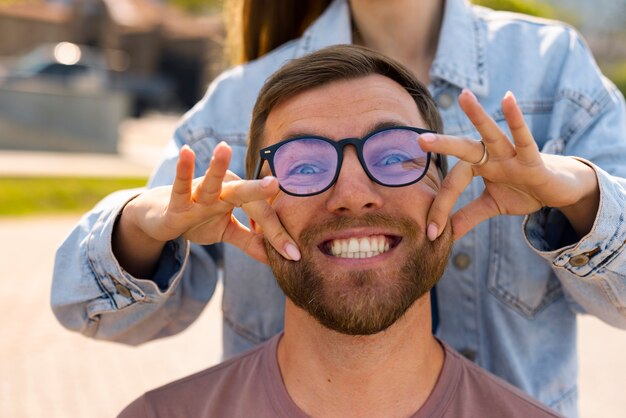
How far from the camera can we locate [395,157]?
2197 millimetres

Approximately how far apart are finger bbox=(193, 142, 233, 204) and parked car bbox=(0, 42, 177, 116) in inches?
773

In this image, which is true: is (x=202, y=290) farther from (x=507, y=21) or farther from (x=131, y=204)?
(x=507, y=21)

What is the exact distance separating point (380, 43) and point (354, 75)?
1.95 ft

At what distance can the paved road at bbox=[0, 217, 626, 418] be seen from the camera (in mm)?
4480

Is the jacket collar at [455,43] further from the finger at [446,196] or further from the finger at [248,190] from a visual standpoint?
the finger at [248,190]

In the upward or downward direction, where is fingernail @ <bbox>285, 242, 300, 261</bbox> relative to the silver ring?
downward

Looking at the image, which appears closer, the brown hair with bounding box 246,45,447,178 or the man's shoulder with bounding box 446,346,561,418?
the man's shoulder with bounding box 446,346,561,418

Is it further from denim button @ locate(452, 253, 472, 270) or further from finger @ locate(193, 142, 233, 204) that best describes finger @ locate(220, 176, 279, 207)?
denim button @ locate(452, 253, 472, 270)

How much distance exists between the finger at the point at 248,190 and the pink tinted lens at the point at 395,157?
327 millimetres

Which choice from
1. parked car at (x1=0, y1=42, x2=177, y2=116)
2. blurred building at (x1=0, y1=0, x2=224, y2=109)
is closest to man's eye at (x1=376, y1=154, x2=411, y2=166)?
parked car at (x1=0, y1=42, x2=177, y2=116)

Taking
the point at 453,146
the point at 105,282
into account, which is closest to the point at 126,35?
the point at 105,282

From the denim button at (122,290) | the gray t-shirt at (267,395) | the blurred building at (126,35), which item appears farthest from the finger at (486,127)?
the blurred building at (126,35)

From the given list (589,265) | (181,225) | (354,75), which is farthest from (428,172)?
(181,225)

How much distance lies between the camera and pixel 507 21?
294 cm
